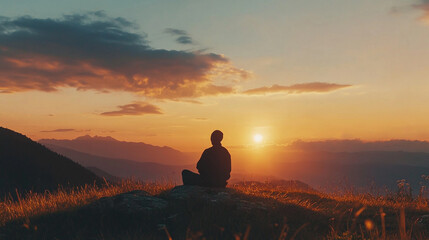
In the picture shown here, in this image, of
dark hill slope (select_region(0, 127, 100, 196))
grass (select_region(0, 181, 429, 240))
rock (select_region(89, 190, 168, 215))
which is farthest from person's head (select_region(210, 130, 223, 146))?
dark hill slope (select_region(0, 127, 100, 196))

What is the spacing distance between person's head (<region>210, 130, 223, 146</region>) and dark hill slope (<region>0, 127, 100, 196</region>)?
103ft

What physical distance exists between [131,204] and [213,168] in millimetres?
4735

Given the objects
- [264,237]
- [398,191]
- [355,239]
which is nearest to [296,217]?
[264,237]

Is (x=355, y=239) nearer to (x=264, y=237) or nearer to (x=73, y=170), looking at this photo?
(x=264, y=237)

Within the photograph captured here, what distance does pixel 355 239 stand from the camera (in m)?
8.86

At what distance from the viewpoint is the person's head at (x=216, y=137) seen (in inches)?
661

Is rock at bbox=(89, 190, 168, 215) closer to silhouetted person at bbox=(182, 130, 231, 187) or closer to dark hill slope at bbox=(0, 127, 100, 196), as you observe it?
silhouetted person at bbox=(182, 130, 231, 187)

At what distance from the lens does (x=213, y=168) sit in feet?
54.0

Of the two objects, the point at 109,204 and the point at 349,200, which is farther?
the point at 349,200

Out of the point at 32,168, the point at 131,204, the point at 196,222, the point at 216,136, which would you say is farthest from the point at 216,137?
the point at 32,168

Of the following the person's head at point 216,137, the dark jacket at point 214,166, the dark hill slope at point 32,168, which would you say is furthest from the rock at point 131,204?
the dark hill slope at point 32,168

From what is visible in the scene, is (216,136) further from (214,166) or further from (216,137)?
(214,166)

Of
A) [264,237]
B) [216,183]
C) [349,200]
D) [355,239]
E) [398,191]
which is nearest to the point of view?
[355,239]

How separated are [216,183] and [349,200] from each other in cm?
639
